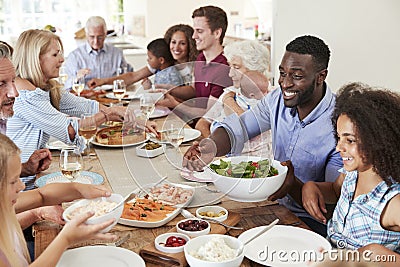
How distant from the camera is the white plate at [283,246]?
129 cm

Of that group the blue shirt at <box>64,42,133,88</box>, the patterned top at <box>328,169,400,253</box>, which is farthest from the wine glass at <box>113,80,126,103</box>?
the patterned top at <box>328,169,400,253</box>

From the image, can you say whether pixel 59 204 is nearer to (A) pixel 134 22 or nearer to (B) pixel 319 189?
(B) pixel 319 189

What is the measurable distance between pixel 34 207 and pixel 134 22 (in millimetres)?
5746

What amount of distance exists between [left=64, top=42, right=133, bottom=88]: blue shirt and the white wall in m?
1.69

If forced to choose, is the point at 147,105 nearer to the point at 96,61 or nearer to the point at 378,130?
the point at 378,130

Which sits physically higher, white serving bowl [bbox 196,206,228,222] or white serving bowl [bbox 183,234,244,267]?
white serving bowl [bbox 183,234,244,267]

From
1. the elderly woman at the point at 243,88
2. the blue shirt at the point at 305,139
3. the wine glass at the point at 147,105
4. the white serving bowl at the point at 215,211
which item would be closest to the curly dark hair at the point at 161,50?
the elderly woman at the point at 243,88

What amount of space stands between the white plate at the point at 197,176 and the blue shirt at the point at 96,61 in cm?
285

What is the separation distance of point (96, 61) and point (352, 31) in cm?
225

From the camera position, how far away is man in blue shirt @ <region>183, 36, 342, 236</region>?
1.86m

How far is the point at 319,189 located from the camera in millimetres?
1666

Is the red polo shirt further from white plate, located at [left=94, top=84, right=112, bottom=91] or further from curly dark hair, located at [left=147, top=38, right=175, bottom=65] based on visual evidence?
white plate, located at [left=94, top=84, right=112, bottom=91]

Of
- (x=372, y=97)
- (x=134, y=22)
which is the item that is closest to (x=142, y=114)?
(x=372, y=97)

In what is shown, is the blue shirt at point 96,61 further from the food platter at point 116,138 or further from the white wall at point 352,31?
the food platter at point 116,138
